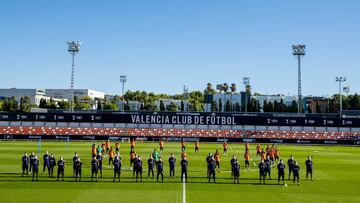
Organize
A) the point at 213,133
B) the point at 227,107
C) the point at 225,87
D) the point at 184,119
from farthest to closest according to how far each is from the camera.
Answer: the point at 225,87, the point at 227,107, the point at 213,133, the point at 184,119

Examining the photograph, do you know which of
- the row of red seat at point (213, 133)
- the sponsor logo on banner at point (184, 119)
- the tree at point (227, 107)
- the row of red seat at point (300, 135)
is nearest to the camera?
the sponsor logo on banner at point (184, 119)

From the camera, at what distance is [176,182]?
2441cm

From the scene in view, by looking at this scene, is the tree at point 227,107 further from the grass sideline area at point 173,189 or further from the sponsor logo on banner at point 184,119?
the grass sideline area at point 173,189

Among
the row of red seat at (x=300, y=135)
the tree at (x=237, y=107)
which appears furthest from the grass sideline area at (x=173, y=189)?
the tree at (x=237, y=107)

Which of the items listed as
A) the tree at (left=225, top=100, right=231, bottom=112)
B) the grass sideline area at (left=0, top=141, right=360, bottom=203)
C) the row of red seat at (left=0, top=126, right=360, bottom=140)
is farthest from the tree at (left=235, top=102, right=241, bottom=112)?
the grass sideline area at (left=0, top=141, right=360, bottom=203)

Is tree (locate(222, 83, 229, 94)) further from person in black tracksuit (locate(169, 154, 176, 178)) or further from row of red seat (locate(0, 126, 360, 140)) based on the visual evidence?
person in black tracksuit (locate(169, 154, 176, 178))

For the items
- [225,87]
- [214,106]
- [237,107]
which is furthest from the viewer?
[225,87]

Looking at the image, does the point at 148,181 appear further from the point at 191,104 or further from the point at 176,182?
the point at 191,104

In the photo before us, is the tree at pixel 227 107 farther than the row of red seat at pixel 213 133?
Yes

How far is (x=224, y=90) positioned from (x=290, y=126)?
8842 cm

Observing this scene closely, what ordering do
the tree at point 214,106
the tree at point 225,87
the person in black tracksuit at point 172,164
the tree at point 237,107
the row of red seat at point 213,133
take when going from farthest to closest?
the tree at point 225,87, the tree at point 214,106, the tree at point 237,107, the row of red seat at point 213,133, the person in black tracksuit at point 172,164

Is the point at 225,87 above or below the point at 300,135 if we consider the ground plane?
above

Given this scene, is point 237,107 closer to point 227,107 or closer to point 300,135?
point 227,107

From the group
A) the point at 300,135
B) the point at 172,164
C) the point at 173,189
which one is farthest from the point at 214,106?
the point at 173,189
